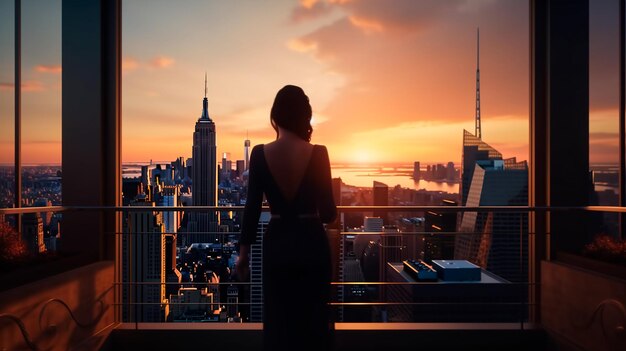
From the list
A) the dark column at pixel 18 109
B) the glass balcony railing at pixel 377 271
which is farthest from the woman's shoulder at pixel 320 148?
the dark column at pixel 18 109

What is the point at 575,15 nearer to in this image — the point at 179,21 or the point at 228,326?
the point at 179,21

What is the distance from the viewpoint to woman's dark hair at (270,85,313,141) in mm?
1582

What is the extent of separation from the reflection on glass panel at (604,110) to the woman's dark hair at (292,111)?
2.09 metres

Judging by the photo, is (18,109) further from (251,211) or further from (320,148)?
(320,148)

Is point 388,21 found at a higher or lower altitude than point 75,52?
higher

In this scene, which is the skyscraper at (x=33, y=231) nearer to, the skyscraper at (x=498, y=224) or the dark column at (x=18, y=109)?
the dark column at (x=18, y=109)

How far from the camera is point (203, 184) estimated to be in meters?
3.01

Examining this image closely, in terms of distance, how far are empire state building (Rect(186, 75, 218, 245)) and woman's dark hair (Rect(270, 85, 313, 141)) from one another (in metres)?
1.39

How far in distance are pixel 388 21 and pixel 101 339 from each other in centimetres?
281

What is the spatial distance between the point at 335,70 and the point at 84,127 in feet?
5.67

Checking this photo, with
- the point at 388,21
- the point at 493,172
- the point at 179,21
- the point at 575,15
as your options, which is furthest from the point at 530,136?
the point at 179,21

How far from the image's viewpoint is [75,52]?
2.97 m

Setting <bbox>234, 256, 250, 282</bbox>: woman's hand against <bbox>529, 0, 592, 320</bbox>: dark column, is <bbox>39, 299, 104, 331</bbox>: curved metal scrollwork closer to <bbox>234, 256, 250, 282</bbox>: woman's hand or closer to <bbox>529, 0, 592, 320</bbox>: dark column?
<bbox>234, 256, 250, 282</bbox>: woman's hand

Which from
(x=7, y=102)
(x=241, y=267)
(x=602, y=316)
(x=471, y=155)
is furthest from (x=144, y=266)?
(x=602, y=316)
